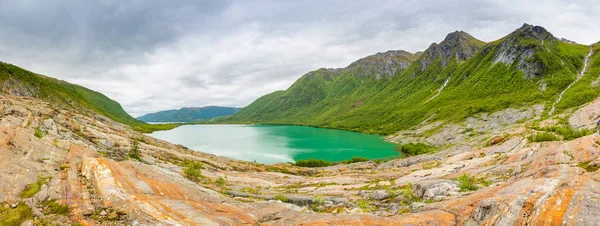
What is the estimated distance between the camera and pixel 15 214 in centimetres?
1161

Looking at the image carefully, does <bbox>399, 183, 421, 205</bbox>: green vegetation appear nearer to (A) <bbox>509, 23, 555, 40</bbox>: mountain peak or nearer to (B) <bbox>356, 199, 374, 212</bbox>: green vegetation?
(B) <bbox>356, 199, 374, 212</bbox>: green vegetation

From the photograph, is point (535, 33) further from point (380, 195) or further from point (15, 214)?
point (15, 214)

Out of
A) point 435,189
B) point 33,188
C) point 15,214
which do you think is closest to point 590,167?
point 435,189

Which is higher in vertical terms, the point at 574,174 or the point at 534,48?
the point at 534,48

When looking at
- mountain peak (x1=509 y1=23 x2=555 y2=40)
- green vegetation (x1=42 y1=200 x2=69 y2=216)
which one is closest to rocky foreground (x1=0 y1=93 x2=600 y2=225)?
green vegetation (x1=42 y1=200 x2=69 y2=216)

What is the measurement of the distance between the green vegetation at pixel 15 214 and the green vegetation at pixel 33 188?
138cm

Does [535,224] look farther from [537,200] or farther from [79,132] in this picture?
[79,132]

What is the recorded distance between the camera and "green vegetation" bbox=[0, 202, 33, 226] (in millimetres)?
10910

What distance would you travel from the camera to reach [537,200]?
10.5 metres

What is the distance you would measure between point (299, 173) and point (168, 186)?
36255 millimetres

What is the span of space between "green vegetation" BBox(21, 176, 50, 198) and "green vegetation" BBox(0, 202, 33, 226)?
1.38 m

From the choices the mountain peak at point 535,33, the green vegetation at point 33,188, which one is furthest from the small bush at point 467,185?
the mountain peak at point 535,33

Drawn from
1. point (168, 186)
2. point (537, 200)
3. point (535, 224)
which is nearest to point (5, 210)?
point (168, 186)

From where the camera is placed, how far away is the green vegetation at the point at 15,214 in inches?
430
